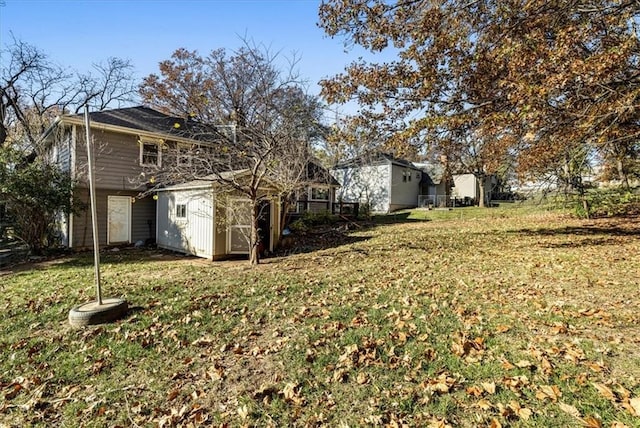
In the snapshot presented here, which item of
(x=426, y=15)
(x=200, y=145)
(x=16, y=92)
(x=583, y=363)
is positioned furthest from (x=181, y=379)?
(x=16, y=92)

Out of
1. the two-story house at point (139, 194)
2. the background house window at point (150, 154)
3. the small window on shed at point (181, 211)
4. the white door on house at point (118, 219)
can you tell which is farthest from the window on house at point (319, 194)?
the white door on house at point (118, 219)

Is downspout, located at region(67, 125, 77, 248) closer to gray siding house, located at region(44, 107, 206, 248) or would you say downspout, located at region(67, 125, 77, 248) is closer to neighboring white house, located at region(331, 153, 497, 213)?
gray siding house, located at region(44, 107, 206, 248)

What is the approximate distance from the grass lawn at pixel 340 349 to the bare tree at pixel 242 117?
12.6 feet

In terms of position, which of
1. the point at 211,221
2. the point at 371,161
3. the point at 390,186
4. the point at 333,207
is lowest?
the point at 211,221

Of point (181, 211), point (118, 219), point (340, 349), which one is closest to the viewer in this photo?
point (340, 349)

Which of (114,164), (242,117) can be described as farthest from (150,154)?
(242,117)

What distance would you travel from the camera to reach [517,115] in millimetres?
6453

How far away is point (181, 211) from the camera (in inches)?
484

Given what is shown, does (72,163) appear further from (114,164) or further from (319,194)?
(319,194)

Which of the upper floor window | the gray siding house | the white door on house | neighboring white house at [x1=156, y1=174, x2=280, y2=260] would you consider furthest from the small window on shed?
the white door on house

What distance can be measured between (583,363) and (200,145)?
14.9 m

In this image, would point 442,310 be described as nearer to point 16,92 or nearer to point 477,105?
point 477,105

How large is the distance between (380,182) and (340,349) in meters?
25.4

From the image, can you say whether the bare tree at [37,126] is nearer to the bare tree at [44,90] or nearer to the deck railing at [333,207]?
the bare tree at [44,90]
